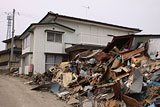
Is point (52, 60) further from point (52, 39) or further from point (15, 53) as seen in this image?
point (15, 53)

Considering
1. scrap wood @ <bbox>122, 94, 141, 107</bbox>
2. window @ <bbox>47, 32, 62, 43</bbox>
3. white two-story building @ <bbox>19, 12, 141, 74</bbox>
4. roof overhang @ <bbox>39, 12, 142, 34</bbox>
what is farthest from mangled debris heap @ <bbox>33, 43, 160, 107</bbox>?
roof overhang @ <bbox>39, 12, 142, 34</bbox>

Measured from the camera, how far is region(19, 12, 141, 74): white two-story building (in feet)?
41.7

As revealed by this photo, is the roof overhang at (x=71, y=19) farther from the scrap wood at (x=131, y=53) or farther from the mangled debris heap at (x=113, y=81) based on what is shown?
the scrap wood at (x=131, y=53)

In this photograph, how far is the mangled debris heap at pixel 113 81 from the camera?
4855 mm

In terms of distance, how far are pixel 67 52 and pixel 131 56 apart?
283 inches

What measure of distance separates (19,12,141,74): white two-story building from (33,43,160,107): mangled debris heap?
11.2 ft

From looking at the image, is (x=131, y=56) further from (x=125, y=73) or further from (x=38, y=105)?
(x=38, y=105)

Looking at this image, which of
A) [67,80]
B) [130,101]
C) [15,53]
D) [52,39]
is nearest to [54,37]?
[52,39]

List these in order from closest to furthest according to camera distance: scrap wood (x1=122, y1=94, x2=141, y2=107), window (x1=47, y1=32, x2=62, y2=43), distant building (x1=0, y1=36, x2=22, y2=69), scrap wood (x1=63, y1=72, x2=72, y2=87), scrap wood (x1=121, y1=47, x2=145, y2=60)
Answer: scrap wood (x1=122, y1=94, x2=141, y2=107) → scrap wood (x1=121, y1=47, x2=145, y2=60) → scrap wood (x1=63, y1=72, x2=72, y2=87) → window (x1=47, y1=32, x2=62, y2=43) → distant building (x1=0, y1=36, x2=22, y2=69)

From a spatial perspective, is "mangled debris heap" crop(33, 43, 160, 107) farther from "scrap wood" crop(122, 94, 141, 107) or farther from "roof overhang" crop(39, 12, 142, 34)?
"roof overhang" crop(39, 12, 142, 34)

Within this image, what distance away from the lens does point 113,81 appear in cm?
629

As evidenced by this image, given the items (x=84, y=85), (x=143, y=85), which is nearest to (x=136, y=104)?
(x=143, y=85)

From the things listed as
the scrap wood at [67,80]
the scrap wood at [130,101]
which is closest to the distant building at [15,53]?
the scrap wood at [67,80]

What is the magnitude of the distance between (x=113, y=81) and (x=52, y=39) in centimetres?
865
